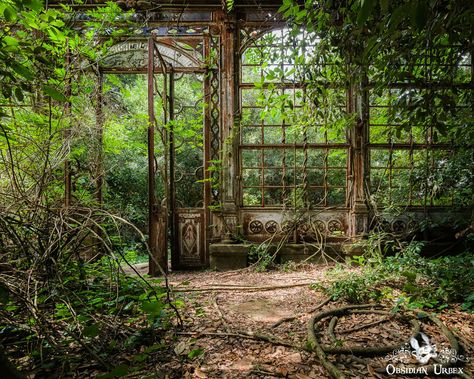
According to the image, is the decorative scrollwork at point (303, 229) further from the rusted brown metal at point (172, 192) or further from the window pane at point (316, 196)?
the rusted brown metal at point (172, 192)

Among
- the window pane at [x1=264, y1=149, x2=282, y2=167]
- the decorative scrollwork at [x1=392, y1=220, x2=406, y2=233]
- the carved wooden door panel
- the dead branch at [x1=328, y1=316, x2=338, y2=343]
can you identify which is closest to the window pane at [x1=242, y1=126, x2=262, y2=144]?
the window pane at [x1=264, y1=149, x2=282, y2=167]

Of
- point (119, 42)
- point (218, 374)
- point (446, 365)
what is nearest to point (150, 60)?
point (119, 42)

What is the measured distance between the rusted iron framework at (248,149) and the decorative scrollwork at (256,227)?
0.02 m

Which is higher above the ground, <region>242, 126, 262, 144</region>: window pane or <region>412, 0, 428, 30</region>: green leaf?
<region>242, 126, 262, 144</region>: window pane

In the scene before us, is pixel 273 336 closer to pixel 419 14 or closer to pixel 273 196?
pixel 419 14

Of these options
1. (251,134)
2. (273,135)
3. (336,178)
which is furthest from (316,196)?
(251,134)

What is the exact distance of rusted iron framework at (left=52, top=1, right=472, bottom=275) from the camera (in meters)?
5.35

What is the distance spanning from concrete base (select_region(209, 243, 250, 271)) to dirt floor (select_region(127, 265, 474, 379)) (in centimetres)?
153

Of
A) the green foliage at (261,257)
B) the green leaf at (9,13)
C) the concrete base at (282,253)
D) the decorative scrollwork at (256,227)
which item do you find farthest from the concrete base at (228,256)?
the green leaf at (9,13)

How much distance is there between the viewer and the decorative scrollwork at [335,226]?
545 centimetres

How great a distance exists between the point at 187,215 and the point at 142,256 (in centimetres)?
400

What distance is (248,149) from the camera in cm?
557

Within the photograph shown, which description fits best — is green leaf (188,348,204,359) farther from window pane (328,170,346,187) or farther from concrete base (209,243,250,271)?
window pane (328,170,346,187)

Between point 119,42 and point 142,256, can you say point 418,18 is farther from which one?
point 142,256
